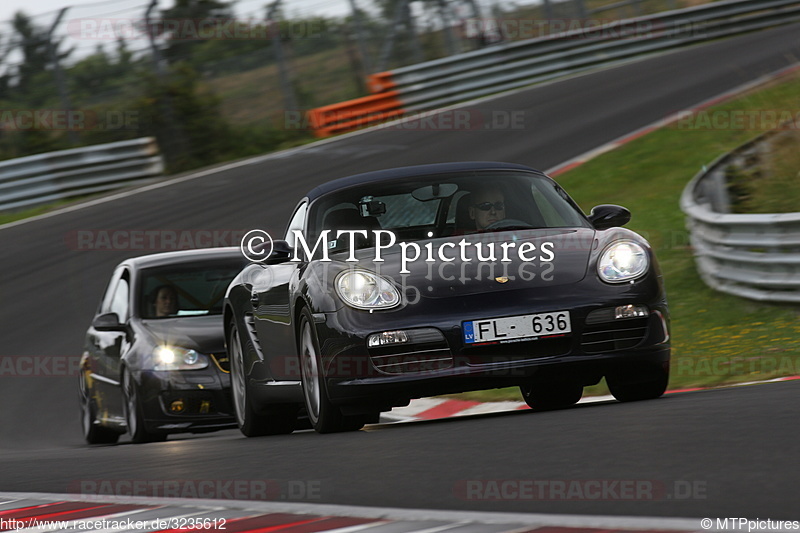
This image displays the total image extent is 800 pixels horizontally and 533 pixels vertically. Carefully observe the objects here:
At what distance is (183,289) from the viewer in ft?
33.1

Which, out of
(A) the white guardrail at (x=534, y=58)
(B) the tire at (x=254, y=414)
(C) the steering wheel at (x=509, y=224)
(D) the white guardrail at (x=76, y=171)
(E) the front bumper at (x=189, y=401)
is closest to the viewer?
(C) the steering wheel at (x=509, y=224)

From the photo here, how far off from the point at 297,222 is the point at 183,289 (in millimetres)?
2337

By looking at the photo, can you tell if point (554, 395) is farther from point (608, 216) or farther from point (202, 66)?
point (202, 66)

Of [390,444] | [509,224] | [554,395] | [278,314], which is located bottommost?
[554,395]

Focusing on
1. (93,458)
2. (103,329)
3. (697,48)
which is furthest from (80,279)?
(697,48)

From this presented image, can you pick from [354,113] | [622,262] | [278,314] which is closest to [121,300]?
[278,314]

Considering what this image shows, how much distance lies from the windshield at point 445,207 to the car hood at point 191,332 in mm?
1919

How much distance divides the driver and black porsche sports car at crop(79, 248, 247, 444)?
2.46 metres

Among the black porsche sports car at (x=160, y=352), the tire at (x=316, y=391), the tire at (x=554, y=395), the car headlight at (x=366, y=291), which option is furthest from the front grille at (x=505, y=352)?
the black porsche sports car at (x=160, y=352)

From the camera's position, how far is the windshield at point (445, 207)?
292 inches

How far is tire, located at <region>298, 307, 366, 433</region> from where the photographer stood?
680cm

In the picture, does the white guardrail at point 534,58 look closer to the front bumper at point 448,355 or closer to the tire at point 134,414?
the tire at point 134,414

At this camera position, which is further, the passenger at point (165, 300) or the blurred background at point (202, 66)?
the blurred background at point (202, 66)

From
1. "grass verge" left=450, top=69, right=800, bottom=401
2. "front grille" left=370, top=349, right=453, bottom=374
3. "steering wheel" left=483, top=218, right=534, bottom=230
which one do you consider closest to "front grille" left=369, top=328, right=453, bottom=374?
"front grille" left=370, top=349, right=453, bottom=374
